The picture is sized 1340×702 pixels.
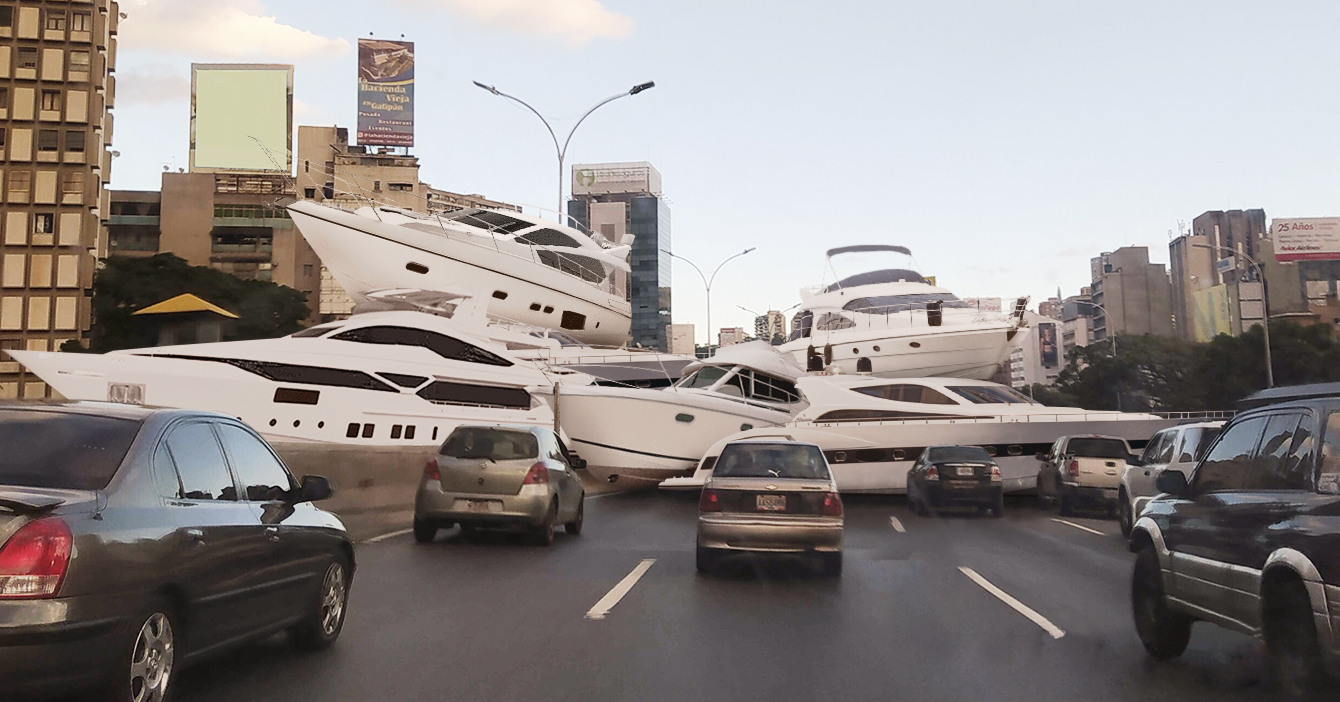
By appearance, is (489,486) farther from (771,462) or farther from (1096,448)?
(1096,448)

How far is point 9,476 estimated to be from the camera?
16.3 ft

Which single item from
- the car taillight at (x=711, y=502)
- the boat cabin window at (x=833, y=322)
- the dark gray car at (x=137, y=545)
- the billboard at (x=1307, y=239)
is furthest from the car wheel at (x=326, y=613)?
the billboard at (x=1307, y=239)

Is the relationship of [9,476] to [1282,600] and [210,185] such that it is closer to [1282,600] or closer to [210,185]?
[1282,600]

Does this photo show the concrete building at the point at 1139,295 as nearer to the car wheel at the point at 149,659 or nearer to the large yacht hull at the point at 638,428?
the large yacht hull at the point at 638,428

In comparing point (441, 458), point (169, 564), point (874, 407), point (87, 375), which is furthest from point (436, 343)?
point (169, 564)

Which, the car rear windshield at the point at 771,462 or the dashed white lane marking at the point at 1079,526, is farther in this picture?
the dashed white lane marking at the point at 1079,526

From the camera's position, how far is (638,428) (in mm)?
28344

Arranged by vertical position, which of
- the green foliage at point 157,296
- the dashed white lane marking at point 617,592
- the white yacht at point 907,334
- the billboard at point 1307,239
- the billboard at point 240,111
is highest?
the billboard at point 240,111

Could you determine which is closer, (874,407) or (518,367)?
(874,407)

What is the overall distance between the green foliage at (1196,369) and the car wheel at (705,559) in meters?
45.1

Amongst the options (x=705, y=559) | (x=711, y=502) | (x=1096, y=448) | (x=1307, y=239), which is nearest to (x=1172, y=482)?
(x=711, y=502)

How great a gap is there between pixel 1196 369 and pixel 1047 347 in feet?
316

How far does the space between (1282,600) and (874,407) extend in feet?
70.8

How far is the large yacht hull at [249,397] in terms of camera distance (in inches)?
1005
